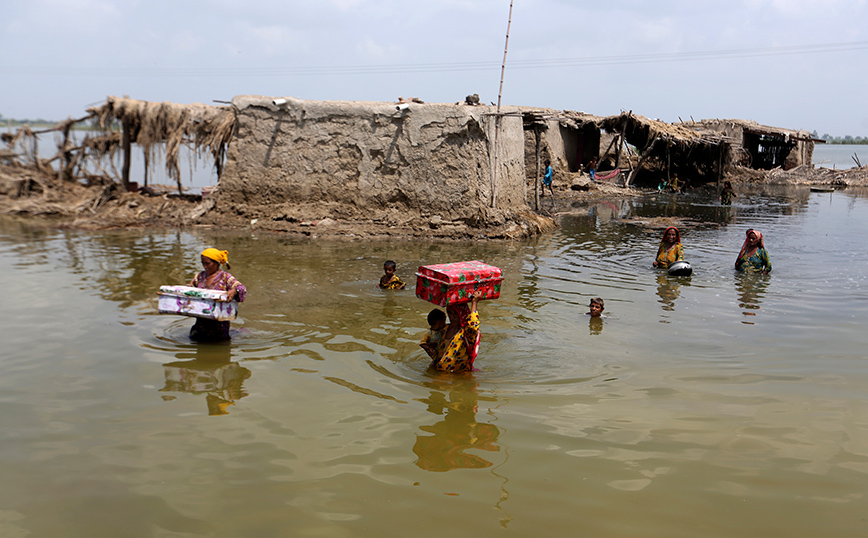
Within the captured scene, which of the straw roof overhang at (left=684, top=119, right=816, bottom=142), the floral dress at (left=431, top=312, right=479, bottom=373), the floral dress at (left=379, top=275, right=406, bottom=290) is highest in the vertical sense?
the straw roof overhang at (left=684, top=119, right=816, bottom=142)

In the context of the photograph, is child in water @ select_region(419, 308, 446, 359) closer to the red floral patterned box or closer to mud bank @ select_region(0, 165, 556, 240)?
the red floral patterned box

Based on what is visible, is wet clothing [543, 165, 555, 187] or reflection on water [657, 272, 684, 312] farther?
wet clothing [543, 165, 555, 187]

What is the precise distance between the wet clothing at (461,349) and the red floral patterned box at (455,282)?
0.27m

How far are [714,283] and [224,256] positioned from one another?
24.3ft

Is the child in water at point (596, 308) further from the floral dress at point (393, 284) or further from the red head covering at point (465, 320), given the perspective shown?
the floral dress at point (393, 284)

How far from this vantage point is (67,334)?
6.85 metres

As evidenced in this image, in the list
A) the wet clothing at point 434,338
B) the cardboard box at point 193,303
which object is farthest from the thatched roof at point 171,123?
the wet clothing at point 434,338

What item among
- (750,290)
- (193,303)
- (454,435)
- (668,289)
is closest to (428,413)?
(454,435)

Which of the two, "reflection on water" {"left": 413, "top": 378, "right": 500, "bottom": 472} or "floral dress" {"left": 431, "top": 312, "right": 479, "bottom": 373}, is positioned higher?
"floral dress" {"left": 431, "top": 312, "right": 479, "bottom": 373}

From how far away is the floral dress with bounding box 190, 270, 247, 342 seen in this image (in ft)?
21.0

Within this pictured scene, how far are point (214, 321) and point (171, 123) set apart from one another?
419 inches

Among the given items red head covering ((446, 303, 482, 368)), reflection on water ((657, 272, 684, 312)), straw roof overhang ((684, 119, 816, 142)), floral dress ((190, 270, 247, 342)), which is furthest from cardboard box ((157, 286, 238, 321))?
straw roof overhang ((684, 119, 816, 142))

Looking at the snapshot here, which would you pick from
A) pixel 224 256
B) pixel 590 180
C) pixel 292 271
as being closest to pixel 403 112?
pixel 292 271

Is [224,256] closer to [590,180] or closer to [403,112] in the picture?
[403,112]
